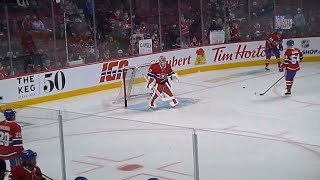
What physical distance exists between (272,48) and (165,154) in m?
12.3

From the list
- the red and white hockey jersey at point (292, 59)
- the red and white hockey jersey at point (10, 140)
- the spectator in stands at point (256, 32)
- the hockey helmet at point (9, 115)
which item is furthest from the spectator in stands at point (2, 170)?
the spectator in stands at point (256, 32)

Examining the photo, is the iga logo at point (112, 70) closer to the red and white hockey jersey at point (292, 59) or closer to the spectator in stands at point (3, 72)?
the spectator in stands at point (3, 72)

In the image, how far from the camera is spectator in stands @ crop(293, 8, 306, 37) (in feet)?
64.7

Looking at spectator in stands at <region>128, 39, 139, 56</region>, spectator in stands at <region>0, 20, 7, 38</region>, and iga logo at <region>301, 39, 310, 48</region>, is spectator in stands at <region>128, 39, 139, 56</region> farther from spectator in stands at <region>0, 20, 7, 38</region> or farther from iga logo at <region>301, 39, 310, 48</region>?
iga logo at <region>301, 39, 310, 48</region>

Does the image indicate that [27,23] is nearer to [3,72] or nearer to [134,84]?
[3,72]

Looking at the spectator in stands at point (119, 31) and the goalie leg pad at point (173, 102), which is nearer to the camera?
the goalie leg pad at point (173, 102)

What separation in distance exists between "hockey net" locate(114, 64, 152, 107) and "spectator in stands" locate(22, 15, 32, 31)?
9.34 ft

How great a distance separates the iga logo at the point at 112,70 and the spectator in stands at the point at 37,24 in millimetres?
1775

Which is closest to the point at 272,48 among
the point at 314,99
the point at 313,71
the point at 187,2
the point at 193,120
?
the point at 313,71

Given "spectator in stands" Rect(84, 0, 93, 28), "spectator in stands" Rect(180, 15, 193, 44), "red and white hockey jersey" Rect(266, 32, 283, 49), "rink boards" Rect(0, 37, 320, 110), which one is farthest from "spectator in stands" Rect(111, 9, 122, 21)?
"red and white hockey jersey" Rect(266, 32, 283, 49)

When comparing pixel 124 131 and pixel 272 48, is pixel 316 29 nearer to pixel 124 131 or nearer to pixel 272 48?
pixel 272 48

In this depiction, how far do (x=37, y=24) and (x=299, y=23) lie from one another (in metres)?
8.67

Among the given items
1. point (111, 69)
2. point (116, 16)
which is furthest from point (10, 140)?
point (116, 16)

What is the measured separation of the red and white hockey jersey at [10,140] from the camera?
6605mm
